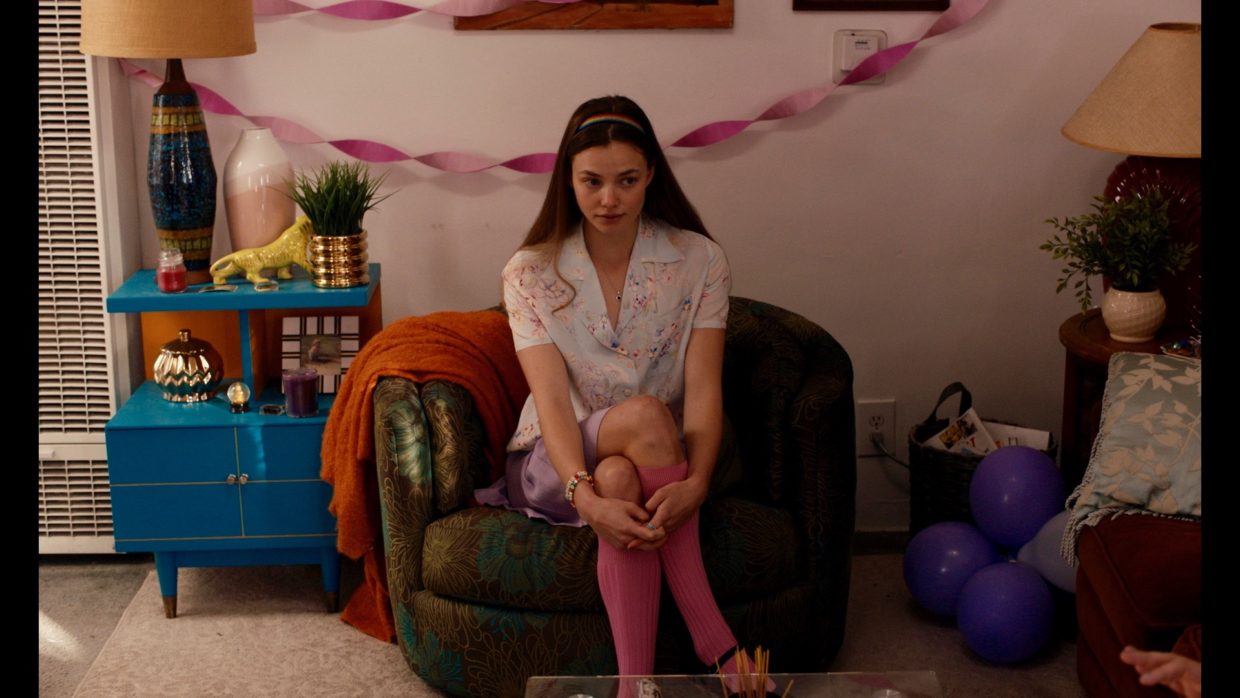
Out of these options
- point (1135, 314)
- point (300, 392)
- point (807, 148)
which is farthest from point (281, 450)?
point (1135, 314)

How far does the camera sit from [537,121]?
2924 millimetres

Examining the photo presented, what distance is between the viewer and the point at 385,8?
2.83m

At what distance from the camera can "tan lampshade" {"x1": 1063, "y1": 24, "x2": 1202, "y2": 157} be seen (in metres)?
2.53

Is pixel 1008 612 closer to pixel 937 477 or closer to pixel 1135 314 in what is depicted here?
pixel 937 477

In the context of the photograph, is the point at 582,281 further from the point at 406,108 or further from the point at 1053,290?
the point at 1053,290

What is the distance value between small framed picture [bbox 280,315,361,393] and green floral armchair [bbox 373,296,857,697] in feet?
1.30

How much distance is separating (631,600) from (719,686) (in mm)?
341

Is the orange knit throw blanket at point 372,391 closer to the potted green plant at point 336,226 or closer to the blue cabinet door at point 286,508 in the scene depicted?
the blue cabinet door at point 286,508

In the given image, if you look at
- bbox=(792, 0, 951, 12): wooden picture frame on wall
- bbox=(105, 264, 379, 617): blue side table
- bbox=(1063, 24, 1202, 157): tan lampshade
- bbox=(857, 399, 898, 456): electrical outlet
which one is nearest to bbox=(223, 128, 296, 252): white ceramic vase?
bbox=(105, 264, 379, 617): blue side table

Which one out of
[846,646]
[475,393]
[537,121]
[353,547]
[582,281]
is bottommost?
[846,646]

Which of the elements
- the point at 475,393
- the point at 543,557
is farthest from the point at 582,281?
the point at 543,557

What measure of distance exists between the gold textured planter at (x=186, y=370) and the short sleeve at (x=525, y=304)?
76cm

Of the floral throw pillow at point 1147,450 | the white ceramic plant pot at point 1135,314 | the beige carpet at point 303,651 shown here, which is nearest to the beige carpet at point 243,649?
the beige carpet at point 303,651

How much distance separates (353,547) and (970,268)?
1.59m
